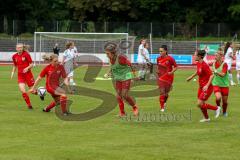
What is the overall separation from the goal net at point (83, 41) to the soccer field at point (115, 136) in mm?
28821

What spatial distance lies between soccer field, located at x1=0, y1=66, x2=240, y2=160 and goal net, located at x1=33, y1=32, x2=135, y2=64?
94.6ft

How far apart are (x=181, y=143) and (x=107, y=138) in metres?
1.61

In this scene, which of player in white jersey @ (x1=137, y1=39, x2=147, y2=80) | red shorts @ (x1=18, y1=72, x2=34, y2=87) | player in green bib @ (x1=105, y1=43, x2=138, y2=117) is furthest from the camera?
player in white jersey @ (x1=137, y1=39, x2=147, y2=80)

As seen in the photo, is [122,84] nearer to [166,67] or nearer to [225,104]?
[166,67]

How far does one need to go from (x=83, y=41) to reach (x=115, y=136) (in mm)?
39354

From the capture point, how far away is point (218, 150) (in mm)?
12273

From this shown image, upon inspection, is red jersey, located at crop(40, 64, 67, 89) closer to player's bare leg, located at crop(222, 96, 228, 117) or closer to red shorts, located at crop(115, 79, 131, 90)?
red shorts, located at crop(115, 79, 131, 90)

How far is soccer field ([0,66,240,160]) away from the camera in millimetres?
11820

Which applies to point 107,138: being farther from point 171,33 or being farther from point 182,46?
point 171,33

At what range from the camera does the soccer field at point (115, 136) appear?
38.8ft

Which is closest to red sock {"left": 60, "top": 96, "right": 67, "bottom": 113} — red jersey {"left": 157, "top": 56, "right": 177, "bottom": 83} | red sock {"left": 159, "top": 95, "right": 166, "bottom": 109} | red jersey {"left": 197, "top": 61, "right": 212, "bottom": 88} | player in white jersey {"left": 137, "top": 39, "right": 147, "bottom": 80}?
red sock {"left": 159, "top": 95, "right": 166, "bottom": 109}

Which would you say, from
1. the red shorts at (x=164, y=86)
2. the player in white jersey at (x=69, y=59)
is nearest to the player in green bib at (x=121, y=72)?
the red shorts at (x=164, y=86)

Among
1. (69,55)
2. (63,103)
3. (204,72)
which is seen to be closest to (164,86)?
(204,72)

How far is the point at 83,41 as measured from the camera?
52.9m
